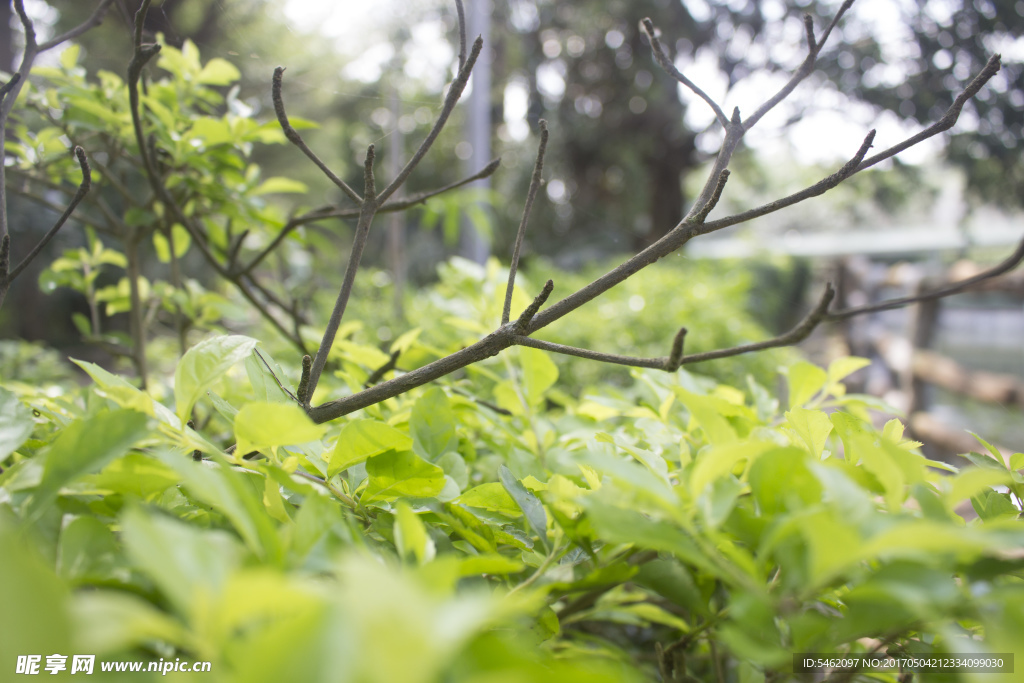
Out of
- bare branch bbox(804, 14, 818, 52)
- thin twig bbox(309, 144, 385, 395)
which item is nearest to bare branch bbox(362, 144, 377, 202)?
thin twig bbox(309, 144, 385, 395)

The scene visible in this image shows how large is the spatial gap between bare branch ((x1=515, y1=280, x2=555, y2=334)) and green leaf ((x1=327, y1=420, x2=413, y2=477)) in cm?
9

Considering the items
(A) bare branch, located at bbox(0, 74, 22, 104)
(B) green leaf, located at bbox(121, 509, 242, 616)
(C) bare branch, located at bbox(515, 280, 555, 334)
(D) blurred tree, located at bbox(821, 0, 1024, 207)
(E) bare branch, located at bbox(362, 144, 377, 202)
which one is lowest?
(B) green leaf, located at bbox(121, 509, 242, 616)

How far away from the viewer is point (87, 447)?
240mm

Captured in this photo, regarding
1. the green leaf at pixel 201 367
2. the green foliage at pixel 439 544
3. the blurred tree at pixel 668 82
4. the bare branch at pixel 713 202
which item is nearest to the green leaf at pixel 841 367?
the green foliage at pixel 439 544

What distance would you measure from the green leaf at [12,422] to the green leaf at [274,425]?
110 millimetres

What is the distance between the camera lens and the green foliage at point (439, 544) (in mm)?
151

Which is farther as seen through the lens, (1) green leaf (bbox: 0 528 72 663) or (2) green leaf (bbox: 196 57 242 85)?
(2) green leaf (bbox: 196 57 242 85)

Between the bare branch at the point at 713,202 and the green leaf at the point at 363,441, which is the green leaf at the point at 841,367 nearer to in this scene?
the bare branch at the point at 713,202

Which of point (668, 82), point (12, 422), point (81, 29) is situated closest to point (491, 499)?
point (12, 422)

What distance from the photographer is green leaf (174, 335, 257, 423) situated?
1.02ft

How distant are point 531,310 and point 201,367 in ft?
0.61

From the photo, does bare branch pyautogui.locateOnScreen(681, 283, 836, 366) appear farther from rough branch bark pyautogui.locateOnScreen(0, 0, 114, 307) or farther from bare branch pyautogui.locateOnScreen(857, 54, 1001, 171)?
rough branch bark pyautogui.locateOnScreen(0, 0, 114, 307)

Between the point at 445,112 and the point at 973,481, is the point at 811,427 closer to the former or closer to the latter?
the point at 973,481

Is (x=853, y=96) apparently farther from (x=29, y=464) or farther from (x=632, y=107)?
(x=29, y=464)
